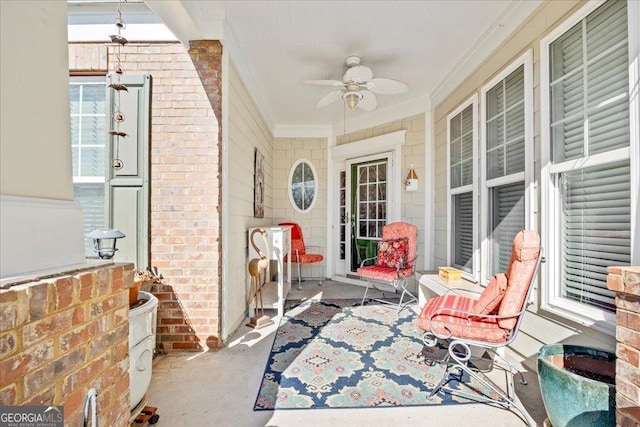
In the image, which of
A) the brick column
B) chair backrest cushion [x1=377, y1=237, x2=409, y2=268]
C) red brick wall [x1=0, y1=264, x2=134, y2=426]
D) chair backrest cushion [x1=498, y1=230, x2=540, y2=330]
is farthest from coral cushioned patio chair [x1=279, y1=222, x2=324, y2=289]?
the brick column

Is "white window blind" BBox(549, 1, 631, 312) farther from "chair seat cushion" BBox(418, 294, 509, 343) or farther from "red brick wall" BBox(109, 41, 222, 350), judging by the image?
"red brick wall" BBox(109, 41, 222, 350)

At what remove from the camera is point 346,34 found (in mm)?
2873

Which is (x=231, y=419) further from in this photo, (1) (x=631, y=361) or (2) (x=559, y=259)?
(2) (x=559, y=259)

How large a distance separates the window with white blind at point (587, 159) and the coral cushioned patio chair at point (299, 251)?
132 inches

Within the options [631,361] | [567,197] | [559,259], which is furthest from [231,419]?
[567,197]

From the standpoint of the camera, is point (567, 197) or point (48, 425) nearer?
point (48, 425)

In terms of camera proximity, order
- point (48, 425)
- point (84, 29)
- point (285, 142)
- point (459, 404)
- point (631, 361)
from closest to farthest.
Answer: point (48, 425), point (631, 361), point (459, 404), point (84, 29), point (285, 142)

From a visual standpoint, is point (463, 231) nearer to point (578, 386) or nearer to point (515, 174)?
point (515, 174)

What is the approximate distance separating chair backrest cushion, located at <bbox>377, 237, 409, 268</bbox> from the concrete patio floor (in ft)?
6.17

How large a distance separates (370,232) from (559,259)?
3.15 metres

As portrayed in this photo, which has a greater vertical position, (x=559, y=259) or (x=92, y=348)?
(x=559, y=259)

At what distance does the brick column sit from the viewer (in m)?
1.22

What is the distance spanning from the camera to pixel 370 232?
515cm

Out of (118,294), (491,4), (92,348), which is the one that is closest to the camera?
(92,348)
